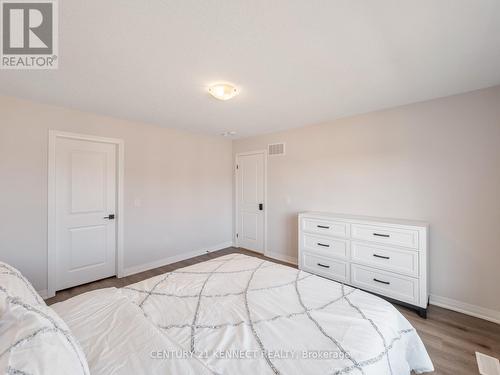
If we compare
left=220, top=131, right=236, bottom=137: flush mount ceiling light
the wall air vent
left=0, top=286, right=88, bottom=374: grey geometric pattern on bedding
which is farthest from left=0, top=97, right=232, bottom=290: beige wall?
left=0, top=286, right=88, bottom=374: grey geometric pattern on bedding

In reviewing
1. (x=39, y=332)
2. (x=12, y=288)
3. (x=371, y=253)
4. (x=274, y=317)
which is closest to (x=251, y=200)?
(x=371, y=253)

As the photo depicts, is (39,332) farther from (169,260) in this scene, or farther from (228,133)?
(228,133)

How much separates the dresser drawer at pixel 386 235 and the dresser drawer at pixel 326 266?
46 centimetres

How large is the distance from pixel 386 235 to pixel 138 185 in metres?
3.49

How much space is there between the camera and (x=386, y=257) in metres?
2.58

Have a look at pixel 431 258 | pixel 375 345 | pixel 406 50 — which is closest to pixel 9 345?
pixel 375 345

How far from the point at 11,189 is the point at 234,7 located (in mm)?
3029

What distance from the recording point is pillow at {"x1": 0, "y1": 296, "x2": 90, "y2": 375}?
2.11ft

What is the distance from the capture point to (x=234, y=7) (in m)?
1.27

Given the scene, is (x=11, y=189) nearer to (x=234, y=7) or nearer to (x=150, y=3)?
(x=150, y=3)

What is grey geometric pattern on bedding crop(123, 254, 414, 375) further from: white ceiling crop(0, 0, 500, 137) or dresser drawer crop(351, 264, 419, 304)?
white ceiling crop(0, 0, 500, 137)

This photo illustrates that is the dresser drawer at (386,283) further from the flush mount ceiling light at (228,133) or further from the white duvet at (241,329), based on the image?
the flush mount ceiling light at (228,133)

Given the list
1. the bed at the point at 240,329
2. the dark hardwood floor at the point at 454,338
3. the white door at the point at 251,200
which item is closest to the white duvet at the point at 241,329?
the bed at the point at 240,329

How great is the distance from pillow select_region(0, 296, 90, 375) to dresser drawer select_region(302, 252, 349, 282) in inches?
111
